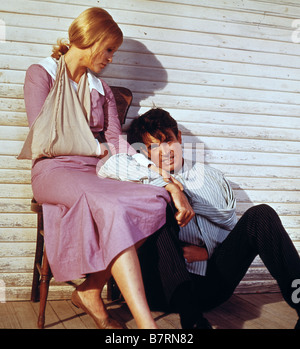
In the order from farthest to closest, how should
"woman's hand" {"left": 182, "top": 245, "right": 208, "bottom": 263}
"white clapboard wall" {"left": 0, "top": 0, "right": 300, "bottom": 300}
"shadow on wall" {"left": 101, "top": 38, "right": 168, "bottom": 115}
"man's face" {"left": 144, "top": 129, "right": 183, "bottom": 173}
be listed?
"shadow on wall" {"left": 101, "top": 38, "right": 168, "bottom": 115} → "white clapboard wall" {"left": 0, "top": 0, "right": 300, "bottom": 300} → "man's face" {"left": 144, "top": 129, "right": 183, "bottom": 173} → "woman's hand" {"left": 182, "top": 245, "right": 208, "bottom": 263}

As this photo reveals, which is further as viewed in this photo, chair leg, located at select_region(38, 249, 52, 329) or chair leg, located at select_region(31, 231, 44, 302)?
chair leg, located at select_region(31, 231, 44, 302)

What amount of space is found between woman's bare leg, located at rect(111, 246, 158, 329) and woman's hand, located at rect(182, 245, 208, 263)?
1.95 feet

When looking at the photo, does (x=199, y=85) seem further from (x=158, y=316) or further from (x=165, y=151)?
(x=158, y=316)

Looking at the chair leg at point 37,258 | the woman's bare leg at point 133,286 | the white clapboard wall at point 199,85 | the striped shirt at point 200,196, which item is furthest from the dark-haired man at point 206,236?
the chair leg at point 37,258

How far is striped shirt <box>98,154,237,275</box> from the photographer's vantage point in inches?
85.4

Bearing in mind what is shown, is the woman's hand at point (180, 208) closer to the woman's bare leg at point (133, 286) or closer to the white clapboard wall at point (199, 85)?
the woman's bare leg at point (133, 286)

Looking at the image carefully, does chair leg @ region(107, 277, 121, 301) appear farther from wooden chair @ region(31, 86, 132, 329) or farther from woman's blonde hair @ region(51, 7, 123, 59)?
woman's blonde hair @ region(51, 7, 123, 59)

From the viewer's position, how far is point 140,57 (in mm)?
3113

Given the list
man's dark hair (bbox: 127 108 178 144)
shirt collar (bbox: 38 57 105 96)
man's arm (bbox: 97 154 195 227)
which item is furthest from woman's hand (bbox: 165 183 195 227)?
shirt collar (bbox: 38 57 105 96)

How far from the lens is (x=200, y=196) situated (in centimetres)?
252

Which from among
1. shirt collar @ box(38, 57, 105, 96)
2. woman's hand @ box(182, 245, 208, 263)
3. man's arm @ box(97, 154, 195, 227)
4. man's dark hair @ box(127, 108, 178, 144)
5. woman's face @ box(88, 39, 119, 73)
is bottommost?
woman's hand @ box(182, 245, 208, 263)

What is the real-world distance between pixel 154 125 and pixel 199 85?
78 centimetres

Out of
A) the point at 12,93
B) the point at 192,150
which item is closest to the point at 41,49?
the point at 12,93

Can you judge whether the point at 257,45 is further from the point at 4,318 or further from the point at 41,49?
the point at 4,318
